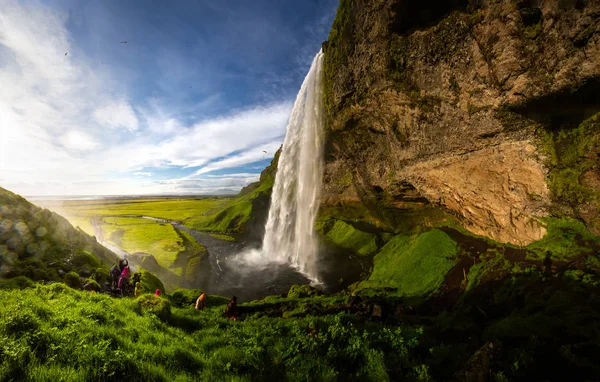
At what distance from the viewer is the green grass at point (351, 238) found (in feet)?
107

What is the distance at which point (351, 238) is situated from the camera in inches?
1420

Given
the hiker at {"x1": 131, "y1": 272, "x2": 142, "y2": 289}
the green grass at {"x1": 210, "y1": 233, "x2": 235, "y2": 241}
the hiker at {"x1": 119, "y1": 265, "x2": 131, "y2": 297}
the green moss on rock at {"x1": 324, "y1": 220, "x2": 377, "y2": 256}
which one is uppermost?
the hiker at {"x1": 119, "y1": 265, "x2": 131, "y2": 297}

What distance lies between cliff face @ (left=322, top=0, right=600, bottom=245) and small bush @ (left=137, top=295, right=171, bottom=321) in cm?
2154

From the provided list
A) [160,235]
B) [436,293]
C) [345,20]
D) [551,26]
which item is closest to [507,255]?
[436,293]

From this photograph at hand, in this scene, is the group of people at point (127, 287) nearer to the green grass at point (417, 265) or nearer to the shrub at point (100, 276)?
the shrub at point (100, 276)

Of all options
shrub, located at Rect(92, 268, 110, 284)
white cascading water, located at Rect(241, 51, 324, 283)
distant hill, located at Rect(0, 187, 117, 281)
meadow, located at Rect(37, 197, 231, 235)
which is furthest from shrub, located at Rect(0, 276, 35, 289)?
meadow, located at Rect(37, 197, 231, 235)

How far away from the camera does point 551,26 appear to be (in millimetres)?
14023

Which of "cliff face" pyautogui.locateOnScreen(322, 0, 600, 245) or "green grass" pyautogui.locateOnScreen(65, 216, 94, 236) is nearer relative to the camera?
"cliff face" pyautogui.locateOnScreen(322, 0, 600, 245)

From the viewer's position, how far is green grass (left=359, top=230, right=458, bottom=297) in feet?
64.1

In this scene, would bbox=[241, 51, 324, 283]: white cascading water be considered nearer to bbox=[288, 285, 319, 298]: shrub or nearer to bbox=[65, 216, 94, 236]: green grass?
bbox=[288, 285, 319, 298]: shrub

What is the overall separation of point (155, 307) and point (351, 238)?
28550mm

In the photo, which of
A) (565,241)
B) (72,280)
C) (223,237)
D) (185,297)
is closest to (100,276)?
(72,280)

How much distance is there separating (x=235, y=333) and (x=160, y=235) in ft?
164

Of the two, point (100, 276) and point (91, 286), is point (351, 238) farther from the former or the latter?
point (91, 286)
